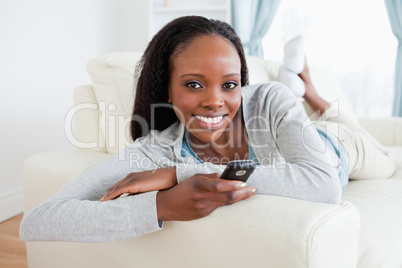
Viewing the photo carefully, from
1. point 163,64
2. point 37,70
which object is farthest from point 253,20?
point 163,64

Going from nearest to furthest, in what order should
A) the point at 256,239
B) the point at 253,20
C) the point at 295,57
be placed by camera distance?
1. the point at 256,239
2. the point at 295,57
3. the point at 253,20

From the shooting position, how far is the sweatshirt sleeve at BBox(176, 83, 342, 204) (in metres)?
0.80

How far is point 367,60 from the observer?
124 inches

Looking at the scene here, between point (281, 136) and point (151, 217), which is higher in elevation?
point (281, 136)

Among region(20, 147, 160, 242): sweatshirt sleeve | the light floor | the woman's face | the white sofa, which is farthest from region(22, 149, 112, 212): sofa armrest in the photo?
the light floor

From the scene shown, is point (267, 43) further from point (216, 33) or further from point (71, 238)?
point (71, 238)

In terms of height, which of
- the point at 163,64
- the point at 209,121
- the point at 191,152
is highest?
the point at 163,64

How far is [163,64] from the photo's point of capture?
1.07 m

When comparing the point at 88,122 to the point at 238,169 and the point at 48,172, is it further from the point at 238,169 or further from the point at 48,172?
the point at 238,169

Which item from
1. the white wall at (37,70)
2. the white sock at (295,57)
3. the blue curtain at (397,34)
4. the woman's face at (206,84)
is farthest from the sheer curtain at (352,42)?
the woman's face at (206,84)

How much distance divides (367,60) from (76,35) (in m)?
2.33

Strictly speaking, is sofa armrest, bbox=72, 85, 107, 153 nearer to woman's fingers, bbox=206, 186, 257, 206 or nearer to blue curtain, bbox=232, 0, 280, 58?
woman's fingers, bbox=206, 186, 257, 206

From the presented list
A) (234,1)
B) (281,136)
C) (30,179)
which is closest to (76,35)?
(234,1)

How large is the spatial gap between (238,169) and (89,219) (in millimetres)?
326
